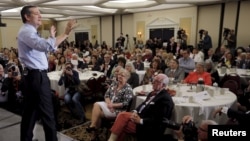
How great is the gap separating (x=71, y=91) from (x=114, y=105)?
1.51 m

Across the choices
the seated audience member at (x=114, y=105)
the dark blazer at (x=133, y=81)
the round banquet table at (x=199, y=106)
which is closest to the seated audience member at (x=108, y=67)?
the dark blazer at (x=133, y=81)

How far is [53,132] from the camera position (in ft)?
6.38

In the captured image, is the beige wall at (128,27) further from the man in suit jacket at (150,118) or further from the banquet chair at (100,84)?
the man in suit jacket at (150,118)

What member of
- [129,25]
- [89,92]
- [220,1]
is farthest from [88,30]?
[89,92]

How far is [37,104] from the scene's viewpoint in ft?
6.24

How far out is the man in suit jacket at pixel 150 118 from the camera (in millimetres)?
2473

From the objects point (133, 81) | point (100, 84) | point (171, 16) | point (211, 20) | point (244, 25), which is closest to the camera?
point (133, 81)

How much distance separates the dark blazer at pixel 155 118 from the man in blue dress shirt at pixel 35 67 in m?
1.02

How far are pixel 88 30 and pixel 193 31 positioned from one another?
856cm

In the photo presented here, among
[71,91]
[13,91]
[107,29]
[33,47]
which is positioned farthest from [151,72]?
[107,29]

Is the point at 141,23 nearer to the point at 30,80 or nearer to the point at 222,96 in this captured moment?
the point at 222,96

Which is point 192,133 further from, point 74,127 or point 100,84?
point 100,84

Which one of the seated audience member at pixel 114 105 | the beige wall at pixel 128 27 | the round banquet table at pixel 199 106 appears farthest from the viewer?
the beige wall at pixel 128 27

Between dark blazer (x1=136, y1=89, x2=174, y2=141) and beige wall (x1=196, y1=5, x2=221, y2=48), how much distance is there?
893 cm
